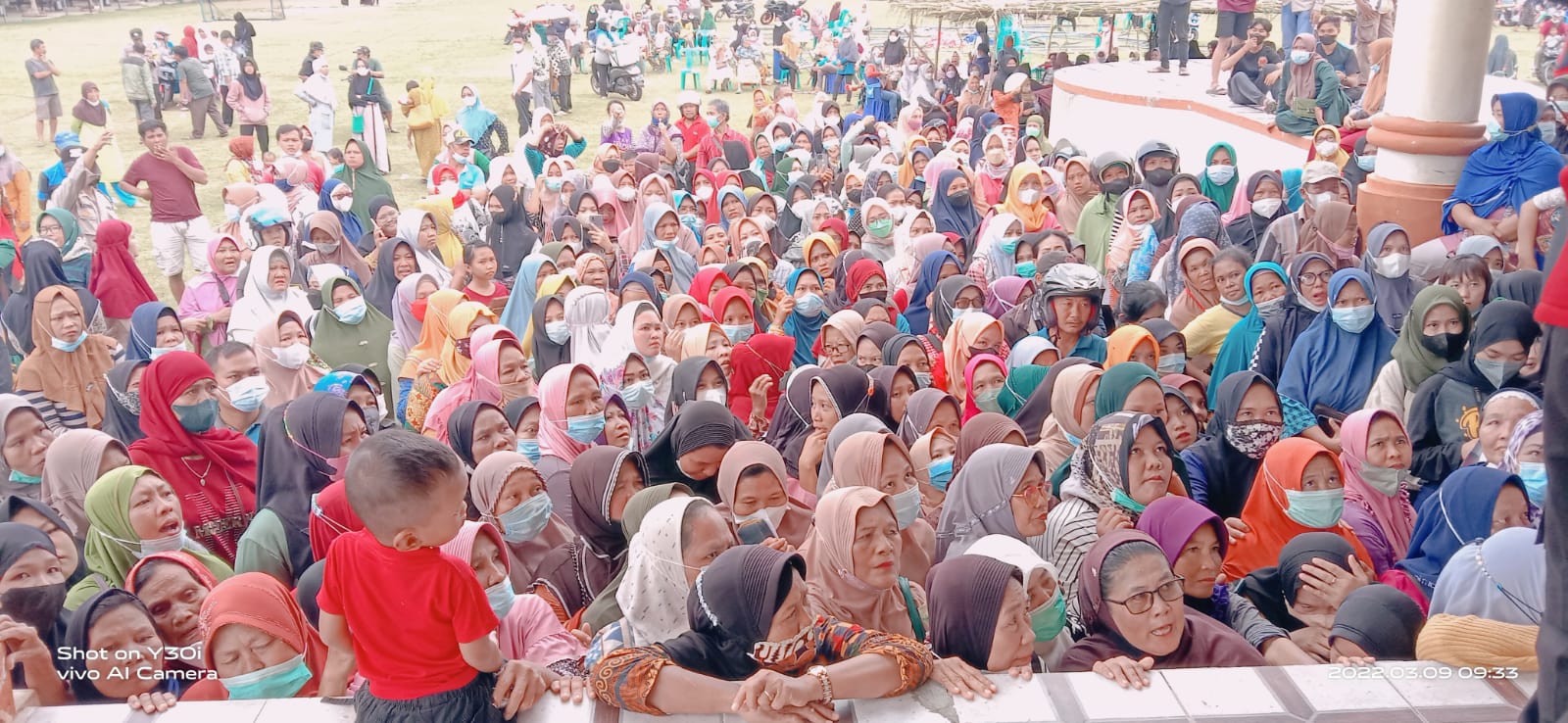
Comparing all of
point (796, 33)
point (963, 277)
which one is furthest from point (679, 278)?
point (796, 33)

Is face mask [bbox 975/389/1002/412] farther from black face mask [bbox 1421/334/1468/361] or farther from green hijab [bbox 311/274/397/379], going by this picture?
green hijab [bbox 311/274/397/379]

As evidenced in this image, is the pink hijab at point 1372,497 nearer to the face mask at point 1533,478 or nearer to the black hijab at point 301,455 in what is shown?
the face mask at point 1533,478

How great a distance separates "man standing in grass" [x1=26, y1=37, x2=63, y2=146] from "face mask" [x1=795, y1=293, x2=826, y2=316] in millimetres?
13926

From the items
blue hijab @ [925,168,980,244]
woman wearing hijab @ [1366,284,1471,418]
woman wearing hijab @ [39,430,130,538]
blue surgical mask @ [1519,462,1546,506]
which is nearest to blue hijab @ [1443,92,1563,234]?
woman wearing hijab @ [1366,284,1471,418]

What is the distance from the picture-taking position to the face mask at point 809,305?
21.5 feet

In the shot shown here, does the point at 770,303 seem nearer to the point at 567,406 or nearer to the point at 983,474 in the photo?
the point at 567,406

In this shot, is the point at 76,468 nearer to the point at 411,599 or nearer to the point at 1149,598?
the point at 411,599

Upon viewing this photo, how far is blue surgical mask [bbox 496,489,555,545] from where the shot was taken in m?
3.74

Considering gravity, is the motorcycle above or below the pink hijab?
above

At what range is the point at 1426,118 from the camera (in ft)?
22.5

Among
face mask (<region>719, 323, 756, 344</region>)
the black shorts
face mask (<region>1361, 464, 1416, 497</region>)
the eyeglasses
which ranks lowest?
face mask (<region>719, 323, 756, 344</region>)

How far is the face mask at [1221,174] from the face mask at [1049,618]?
6.01 metres

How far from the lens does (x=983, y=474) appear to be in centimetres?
369

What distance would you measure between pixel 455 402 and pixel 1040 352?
2654 millimetres
